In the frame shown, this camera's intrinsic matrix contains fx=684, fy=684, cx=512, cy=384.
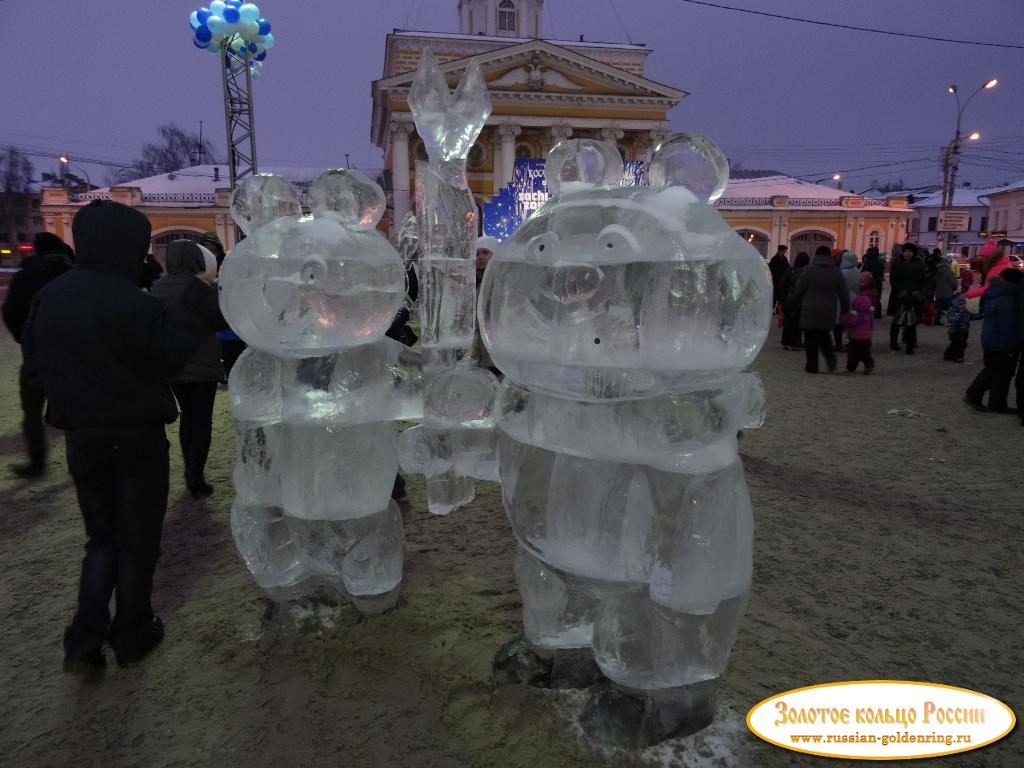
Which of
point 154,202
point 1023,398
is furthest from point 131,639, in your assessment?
point 154,202

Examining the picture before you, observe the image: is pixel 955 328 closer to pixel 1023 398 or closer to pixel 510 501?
pixel 1023 398

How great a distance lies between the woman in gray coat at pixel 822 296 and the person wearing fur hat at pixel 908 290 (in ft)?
5.29

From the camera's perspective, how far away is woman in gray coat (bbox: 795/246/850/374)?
7492mm

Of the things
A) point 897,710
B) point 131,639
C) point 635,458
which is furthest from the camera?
point 131,639

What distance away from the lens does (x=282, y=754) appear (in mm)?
1983

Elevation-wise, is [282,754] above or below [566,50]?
below

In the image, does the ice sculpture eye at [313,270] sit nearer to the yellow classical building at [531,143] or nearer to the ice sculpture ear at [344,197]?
the ice sculpture ear at [344,197]

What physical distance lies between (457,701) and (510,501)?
0.75 meters

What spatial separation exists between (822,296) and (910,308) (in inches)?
97.3

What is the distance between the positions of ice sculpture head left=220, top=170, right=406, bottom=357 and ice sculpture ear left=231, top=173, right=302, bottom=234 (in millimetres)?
118

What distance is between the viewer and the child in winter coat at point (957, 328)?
8063 millimetres

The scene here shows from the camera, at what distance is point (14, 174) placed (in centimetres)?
3388

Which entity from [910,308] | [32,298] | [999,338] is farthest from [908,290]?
[32,298]

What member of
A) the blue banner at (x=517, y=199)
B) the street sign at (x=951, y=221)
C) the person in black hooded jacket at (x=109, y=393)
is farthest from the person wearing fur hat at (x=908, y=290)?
the street sign at (x=951, y=221)
